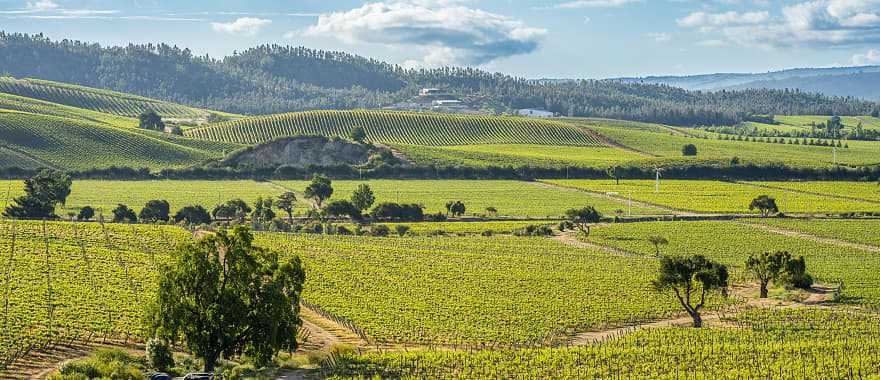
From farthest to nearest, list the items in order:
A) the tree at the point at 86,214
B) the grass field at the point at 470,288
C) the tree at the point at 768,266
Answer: the tree at the point at 86,214 → the tree at the point at 768,266 → the grass field at the point at 470,288

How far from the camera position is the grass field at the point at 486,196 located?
5389 inches

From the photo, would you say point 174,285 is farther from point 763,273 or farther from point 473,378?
point 763,273

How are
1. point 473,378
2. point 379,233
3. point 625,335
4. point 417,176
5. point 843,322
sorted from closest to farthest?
point 473,378 → point 625,335 → point 843,322 → point 379,233 → point 417,176

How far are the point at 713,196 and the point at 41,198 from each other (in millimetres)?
96749

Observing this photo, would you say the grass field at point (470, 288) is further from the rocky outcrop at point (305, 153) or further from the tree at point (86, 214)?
the rocky outcrop at point (305, 153)

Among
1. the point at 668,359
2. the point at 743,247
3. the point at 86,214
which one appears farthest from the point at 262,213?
the point at 668,359

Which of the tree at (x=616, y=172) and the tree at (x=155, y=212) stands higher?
the tree at (x=616, y=172)

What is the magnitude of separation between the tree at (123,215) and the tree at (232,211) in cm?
1007

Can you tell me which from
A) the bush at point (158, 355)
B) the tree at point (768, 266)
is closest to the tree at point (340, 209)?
the tree at point (768, 266)

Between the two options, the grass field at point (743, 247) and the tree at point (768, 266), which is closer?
the tree at point (768, 266)

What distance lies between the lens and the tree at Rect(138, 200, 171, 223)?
391 feet

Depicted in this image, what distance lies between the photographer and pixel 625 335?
61406mm

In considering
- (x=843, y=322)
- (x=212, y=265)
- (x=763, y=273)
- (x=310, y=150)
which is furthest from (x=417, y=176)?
(x=212, y=265)

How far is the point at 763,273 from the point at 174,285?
1913 inches
